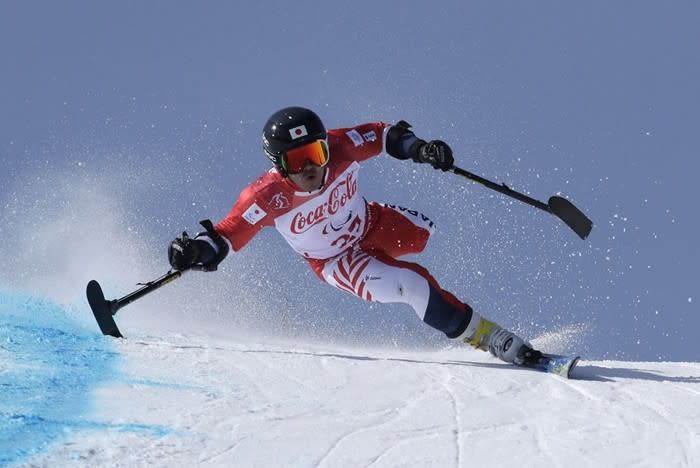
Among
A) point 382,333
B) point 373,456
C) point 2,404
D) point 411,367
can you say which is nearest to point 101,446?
point 2,404

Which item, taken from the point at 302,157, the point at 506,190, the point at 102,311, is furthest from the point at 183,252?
the point at 506,190

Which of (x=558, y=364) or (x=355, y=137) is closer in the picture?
(x=558, y=364)

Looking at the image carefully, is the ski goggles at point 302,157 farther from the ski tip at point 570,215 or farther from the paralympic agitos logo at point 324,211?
the ski tip at point 570,215

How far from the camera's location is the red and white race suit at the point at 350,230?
5406 mm

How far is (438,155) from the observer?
5.58 meters

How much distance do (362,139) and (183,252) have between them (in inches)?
56.9

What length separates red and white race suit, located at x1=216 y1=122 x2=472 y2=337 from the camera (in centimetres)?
541

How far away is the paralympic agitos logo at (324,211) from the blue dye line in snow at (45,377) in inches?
54.6

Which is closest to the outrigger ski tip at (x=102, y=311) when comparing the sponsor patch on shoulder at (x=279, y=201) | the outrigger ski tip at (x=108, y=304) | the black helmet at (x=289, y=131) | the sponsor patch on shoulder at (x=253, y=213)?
the outrigger ski tip at (x=108, y=304)

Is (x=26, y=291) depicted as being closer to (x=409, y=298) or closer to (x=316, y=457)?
(x=409, y=298)

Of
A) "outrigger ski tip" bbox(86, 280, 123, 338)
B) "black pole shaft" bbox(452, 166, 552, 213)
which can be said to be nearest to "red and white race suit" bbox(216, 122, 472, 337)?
"black pole shaft" bbox(452, 166, 552, 213)

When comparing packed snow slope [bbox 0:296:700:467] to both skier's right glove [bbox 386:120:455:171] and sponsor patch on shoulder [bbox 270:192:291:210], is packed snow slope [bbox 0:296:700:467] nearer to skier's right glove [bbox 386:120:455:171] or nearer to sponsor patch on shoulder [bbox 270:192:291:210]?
sponsor patch on shoulder [bbox 270:192:291:210]

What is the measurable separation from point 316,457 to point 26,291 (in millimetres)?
5743

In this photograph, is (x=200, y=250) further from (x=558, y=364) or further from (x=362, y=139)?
(x=558, y=364)
